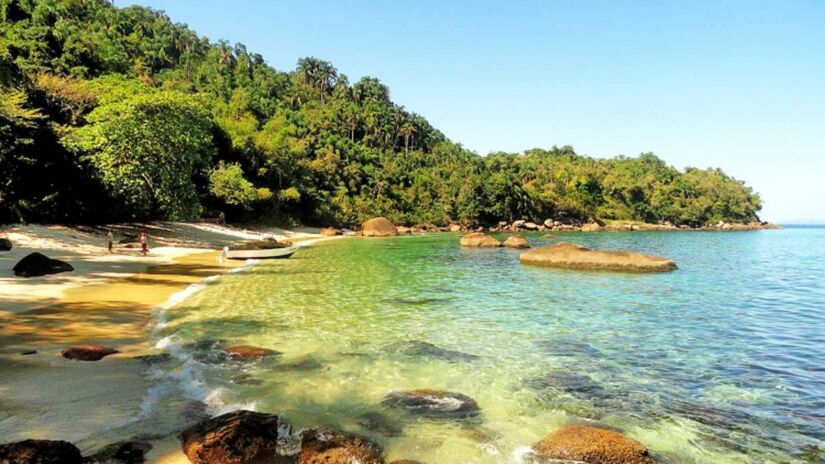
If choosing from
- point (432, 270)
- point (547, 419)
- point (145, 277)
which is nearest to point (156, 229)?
point (145, 277)

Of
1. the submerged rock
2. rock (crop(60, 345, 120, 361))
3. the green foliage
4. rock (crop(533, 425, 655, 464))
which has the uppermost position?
the green foliage

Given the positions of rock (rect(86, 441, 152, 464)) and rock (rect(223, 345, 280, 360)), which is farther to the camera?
rock (rect(223, 345, 280, 360))

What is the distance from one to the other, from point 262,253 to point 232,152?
3468 cm

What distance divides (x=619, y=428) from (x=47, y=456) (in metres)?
7.26

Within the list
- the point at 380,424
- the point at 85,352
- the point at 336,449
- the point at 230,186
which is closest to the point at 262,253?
the point at 85,352

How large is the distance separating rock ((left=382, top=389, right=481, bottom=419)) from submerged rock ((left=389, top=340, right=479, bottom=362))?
87.1 inches

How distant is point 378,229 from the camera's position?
70.6 m

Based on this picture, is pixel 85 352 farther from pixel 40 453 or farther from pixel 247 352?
pixel 40 453

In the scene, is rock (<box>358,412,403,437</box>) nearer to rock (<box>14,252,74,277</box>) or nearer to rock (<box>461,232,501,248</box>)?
rock (<box>14,252,74,277</box>)

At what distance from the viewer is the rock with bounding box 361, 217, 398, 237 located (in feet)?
229

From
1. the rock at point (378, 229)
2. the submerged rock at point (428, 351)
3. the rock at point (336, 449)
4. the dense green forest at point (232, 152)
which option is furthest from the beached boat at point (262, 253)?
the rock at point (378, 229)

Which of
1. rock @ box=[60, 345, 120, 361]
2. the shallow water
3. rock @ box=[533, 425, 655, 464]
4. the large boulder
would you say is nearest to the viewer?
rock @ box=[533, 425, 655, 464]

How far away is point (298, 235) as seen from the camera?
205 feet

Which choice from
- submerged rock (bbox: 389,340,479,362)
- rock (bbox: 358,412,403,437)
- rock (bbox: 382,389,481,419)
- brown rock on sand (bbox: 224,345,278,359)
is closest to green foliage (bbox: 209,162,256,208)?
brown rock on sand (bbox: 224,345,278,359)
